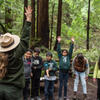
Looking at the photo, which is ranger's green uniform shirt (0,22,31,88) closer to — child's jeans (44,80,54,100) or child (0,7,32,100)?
child (0,7,32,100)

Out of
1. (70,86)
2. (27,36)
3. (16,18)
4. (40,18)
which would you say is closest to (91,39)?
(16,18)

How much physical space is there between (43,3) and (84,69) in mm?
8482

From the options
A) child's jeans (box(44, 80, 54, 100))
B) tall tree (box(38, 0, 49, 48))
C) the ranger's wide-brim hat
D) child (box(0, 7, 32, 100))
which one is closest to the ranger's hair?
child (box(0, 7, 32, 100))

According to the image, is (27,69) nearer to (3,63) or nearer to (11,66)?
(11,66)

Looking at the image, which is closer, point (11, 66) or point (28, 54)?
point (11, 66)

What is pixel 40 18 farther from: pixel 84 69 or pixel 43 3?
pixel 84 69

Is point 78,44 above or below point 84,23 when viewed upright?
below

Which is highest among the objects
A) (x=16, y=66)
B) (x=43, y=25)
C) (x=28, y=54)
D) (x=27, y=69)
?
(x=43, y=25)

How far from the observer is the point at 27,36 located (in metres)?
3.11

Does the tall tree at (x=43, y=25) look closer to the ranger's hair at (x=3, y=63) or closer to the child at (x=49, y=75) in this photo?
the child at (x=49, y=75)

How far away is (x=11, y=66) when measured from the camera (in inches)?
118

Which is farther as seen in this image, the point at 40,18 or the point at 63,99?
the point at 40,18

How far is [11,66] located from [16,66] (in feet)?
0.30

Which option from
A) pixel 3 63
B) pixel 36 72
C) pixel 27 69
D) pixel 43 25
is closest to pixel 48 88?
pixel 36 72
